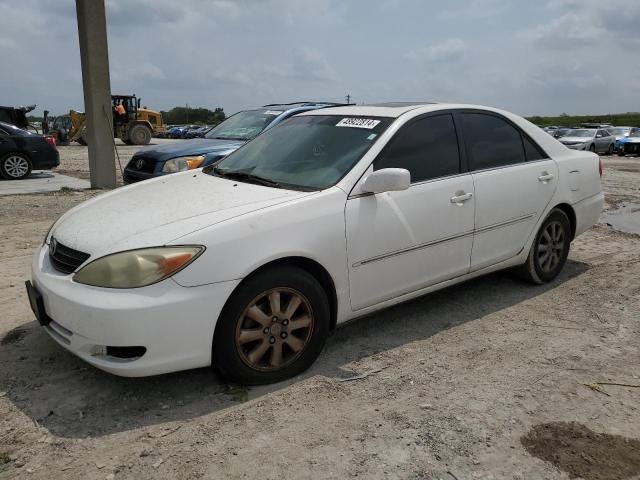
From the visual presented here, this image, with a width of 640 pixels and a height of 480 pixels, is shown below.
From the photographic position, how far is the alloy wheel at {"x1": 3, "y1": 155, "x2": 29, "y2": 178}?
1252 centimetres

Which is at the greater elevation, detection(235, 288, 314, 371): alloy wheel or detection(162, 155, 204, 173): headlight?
detection(162, 155, 204, 173): headlight

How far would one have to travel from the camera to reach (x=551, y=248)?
4.89 meters

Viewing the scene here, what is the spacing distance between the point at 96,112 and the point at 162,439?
31.0 ft

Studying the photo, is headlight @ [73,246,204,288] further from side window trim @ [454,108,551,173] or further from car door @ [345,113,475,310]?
side window trim @ [454,108,551,173]

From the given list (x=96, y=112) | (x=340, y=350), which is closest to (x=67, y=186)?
(x=96, y=112)

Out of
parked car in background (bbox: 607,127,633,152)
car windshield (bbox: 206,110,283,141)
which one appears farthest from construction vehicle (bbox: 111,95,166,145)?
parked car in background (bbox: 607,127,633,152)

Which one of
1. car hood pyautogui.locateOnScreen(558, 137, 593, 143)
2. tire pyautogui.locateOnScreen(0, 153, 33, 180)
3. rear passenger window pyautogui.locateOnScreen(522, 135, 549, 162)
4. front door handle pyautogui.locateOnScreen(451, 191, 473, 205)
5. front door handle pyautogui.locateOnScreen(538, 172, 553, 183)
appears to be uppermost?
car hood pyautogui.locateOnScreen(558, 137, 593, 143)

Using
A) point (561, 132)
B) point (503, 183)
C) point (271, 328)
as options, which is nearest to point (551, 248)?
point (503, 183)

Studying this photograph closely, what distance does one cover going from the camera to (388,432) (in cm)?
272

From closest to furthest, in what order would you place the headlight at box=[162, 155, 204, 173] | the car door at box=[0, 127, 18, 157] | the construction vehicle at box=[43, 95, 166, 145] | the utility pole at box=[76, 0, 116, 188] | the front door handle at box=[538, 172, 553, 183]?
1. the front door handle at box=[538, 172, 553, 183]
2. the headlight at box=[162, 155, 204, 173]
3. the utility pole at box=[76, 0, 116, 188]
4. the car door at box=[0, 127, 18, 157]
5. the construction vehicle at box=[43, 95, 166, 145]

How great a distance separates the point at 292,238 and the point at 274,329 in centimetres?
51

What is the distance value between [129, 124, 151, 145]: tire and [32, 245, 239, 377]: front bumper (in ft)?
91.1

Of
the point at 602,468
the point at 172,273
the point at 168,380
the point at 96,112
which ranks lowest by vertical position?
the point at 602,468

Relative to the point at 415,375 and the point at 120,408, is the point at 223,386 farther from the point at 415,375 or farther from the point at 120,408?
the point at 415,375
